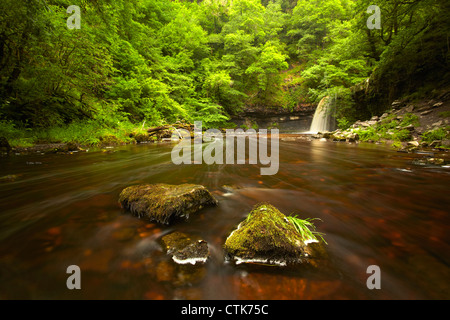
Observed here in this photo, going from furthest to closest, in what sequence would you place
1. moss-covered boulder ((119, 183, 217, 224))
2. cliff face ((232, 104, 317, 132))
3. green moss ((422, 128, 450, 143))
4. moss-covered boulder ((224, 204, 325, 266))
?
cliff face ((232, 104, 317, 132)), green moss ((422, 128, 450, 143)), moss-covered boulder ((119, 183, 217, 224)), moss-covered boulder ((224, 204, 325, 266))

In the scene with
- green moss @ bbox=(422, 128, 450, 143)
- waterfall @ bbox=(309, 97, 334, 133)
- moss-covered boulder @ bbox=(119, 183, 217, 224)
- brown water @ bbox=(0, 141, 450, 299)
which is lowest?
brown water @ bbox=(0, 141, 450, 299)

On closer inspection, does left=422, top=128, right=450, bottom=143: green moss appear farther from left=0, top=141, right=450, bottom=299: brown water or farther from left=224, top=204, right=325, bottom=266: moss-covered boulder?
left=224, top=204, right=325, bottom=266: moss-covered boulder

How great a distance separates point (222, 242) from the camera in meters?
1.41

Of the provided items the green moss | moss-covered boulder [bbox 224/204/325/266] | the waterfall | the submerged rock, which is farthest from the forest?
moss-covered boulder [bbox 224/204/325/266]

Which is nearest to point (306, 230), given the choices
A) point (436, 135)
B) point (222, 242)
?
point (222, 242)

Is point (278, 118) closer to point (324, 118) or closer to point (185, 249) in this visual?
point (324, 118)

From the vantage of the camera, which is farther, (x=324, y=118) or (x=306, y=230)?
(x=324, y=118)

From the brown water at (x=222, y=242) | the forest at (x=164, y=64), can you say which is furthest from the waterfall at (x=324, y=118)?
the brown water at (x=222, y=242)

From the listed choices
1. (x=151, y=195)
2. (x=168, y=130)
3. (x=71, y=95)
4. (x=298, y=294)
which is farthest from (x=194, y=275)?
(x=168, y=130)

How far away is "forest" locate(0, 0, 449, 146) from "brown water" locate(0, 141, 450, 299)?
5792 millimetres

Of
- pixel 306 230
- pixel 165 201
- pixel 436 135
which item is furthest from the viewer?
pixel 436 135

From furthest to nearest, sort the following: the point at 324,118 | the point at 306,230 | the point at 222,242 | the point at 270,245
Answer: the point at 324,118, the point at 306,230, the point at 222,242, the point at 270,245

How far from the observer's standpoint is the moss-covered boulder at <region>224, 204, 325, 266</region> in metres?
1.19

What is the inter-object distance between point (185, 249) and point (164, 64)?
707 inches
